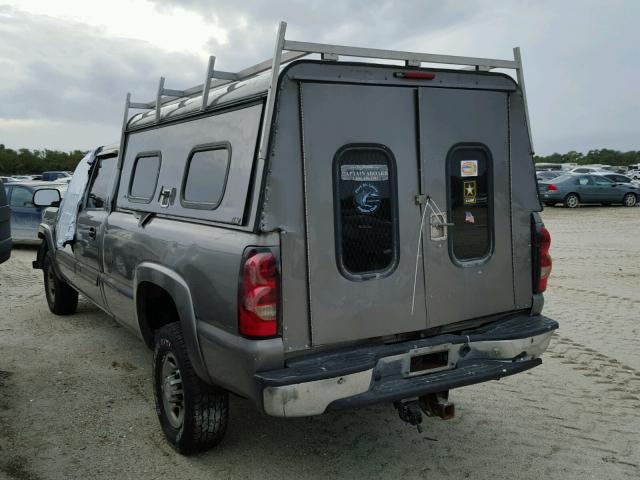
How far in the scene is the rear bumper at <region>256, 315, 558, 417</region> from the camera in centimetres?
297

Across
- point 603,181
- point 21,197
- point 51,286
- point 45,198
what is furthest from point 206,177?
point 603,181

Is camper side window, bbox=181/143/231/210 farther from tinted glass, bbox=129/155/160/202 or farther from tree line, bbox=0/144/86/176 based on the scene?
tree line, bbox=0/144/86/176

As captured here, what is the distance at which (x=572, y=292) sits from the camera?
8.44 m

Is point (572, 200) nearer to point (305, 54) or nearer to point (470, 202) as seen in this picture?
point (470, 202)

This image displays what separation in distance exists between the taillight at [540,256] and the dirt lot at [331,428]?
1005mm

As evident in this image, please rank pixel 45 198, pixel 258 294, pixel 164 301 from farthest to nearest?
pixel 45 198 → pixel 164 301 → pixel 258 294

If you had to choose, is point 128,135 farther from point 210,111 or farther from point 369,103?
point 369,103

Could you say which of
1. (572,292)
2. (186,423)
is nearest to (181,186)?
(186,423)

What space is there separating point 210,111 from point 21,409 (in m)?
2.68

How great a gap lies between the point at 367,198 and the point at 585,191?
75.2 feet

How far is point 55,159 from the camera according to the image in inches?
3691

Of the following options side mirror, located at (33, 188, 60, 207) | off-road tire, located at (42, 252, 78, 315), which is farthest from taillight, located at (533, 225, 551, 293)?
off-road tire, located at (42, 252, 78, 315)

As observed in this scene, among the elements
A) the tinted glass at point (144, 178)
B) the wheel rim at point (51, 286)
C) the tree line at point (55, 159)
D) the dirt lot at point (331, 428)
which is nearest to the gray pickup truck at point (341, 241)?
the tinted glass at point (144, 178)

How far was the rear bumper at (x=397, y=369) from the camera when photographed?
2975 millimetres
